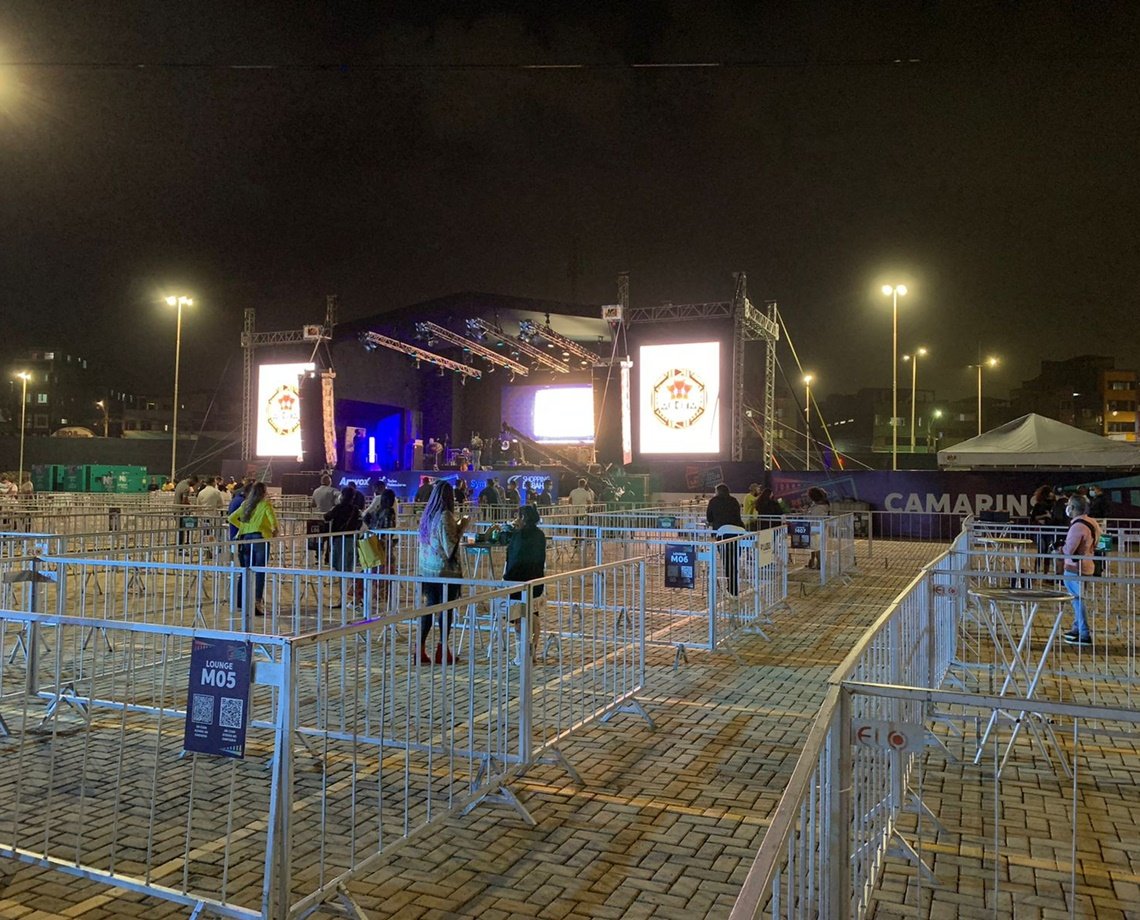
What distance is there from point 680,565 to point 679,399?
21.3 m

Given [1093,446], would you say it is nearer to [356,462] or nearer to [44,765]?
[44,765]

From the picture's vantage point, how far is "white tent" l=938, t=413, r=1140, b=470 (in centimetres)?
1700

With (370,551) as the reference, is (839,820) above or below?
below

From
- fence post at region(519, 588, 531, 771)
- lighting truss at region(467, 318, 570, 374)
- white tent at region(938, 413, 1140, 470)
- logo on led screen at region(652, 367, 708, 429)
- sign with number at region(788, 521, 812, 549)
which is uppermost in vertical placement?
lighting truss at region(467, 318, 570, 374)

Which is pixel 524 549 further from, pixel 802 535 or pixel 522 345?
pixel 522 345

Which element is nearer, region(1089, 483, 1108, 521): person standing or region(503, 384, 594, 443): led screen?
region(1089, 483, 1108, 521): person standing

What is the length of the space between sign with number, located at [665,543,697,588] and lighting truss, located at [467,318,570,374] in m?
23.3

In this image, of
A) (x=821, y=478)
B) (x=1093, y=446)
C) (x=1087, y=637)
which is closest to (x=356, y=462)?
(x=821, y=478)

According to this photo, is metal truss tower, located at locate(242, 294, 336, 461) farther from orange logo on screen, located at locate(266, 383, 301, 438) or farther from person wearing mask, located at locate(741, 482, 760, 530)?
person wearing mask, located at locate(741, 482, 760, 530)

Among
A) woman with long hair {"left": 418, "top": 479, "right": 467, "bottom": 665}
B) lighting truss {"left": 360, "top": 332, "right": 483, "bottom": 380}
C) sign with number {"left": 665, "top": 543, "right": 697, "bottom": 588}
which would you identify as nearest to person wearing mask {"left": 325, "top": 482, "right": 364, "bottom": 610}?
woman with long hair {"left": 418, "top": 479, "right": 467, "bottom": 665}

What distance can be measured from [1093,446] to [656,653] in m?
12.9

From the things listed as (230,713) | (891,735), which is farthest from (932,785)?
(230,713)

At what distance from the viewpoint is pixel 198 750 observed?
3.53 metres

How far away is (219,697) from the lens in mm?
3514
